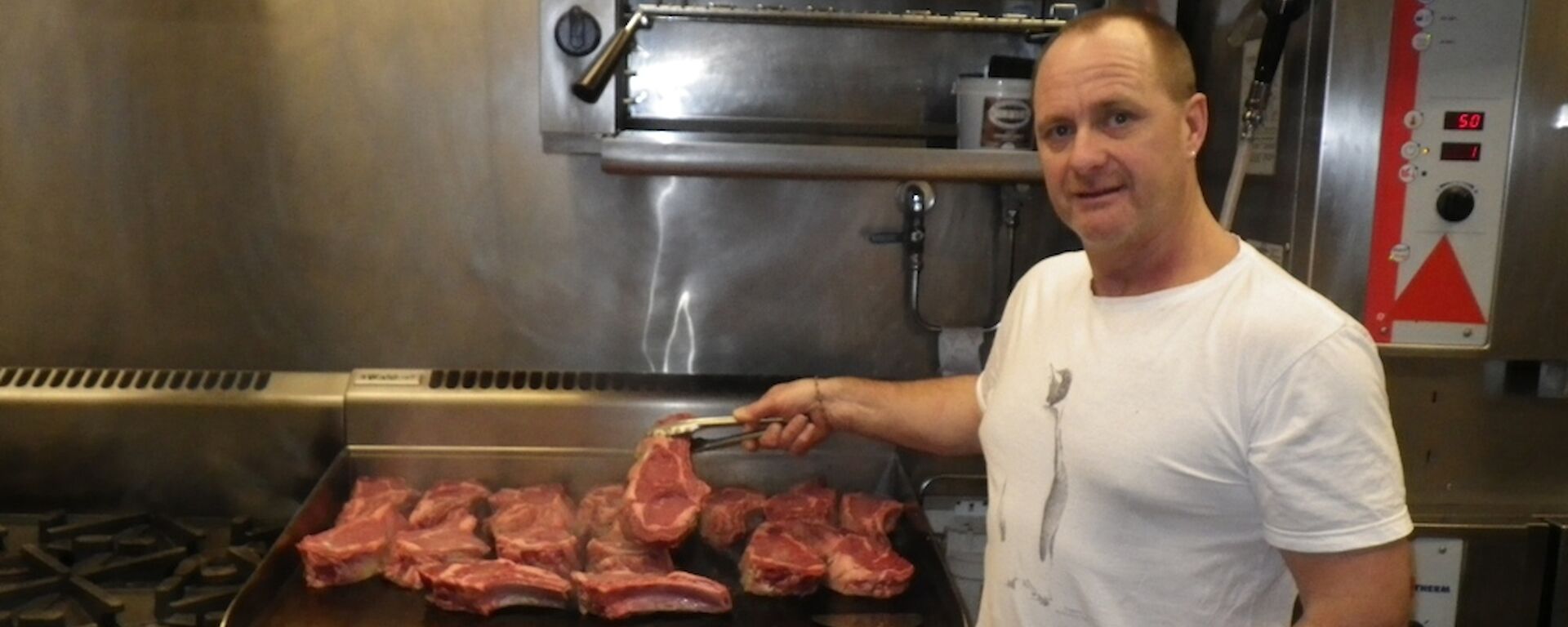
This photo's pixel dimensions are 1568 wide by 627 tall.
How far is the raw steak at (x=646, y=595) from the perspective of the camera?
1.47m

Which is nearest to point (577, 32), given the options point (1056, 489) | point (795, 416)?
point (795, 416)

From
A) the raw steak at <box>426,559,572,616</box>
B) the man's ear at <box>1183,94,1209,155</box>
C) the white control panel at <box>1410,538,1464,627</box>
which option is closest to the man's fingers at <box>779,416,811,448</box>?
the raw steak at <box>426,559,572,616</box>

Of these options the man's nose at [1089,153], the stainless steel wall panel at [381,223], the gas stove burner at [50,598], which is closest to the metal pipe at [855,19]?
the stainless steel wall panel at [381,223]

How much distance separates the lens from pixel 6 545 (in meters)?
1.75

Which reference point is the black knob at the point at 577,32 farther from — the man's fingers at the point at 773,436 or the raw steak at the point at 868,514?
the raw steak at the point at 868,514

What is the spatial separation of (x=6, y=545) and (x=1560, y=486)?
220 centimetres

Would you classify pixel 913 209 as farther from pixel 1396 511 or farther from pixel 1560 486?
pixel 1396 511

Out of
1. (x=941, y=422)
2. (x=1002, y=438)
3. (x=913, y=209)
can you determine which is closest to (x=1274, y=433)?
(x=1002, y=438)

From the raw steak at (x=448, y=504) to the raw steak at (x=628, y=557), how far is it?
234 mm

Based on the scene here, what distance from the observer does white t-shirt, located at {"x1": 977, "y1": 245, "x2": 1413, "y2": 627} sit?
98 cm

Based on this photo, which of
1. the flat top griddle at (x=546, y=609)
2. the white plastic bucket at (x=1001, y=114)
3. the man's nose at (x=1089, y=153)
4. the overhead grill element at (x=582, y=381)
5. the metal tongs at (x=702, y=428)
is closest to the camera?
the man's nose at (x=1089, y=153)

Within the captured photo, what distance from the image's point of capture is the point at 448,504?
1742mm

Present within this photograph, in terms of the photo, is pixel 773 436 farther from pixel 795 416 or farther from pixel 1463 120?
pixel 1463 120

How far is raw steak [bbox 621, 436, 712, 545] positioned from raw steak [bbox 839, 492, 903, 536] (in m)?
0.21
